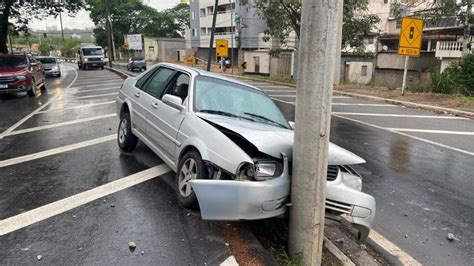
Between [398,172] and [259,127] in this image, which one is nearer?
[259,127]

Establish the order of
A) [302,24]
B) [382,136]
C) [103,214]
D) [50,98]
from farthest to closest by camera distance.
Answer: [50,98]
[382,136]
[103,214]
[302,24]

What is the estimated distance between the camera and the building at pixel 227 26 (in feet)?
160

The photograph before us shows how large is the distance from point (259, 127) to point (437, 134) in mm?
7003

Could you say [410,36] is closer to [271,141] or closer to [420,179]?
[420,179]

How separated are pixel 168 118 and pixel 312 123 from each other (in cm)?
246

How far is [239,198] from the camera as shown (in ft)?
10.8

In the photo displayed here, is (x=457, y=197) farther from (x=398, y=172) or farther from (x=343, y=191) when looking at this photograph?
(x=343, y=191)

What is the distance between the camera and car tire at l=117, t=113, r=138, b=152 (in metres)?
6.66

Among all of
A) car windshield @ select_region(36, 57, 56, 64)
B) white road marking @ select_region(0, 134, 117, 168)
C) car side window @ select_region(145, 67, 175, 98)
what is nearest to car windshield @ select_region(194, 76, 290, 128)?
Result: car side window @ select_region(145, 67, 175, 98)

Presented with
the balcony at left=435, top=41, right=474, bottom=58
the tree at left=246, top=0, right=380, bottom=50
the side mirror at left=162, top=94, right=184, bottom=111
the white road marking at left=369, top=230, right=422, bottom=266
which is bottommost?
the white road marking at left=369, top=230, right=422, bottom=266

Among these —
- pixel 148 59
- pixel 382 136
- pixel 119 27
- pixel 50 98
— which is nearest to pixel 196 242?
pixel 382 136

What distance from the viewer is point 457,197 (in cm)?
527

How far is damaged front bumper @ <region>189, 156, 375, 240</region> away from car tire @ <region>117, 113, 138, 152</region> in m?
3.57

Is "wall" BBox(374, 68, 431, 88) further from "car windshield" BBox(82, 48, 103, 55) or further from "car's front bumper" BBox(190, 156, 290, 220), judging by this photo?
"car windshield" BBox(82, 48, 103, 55)
